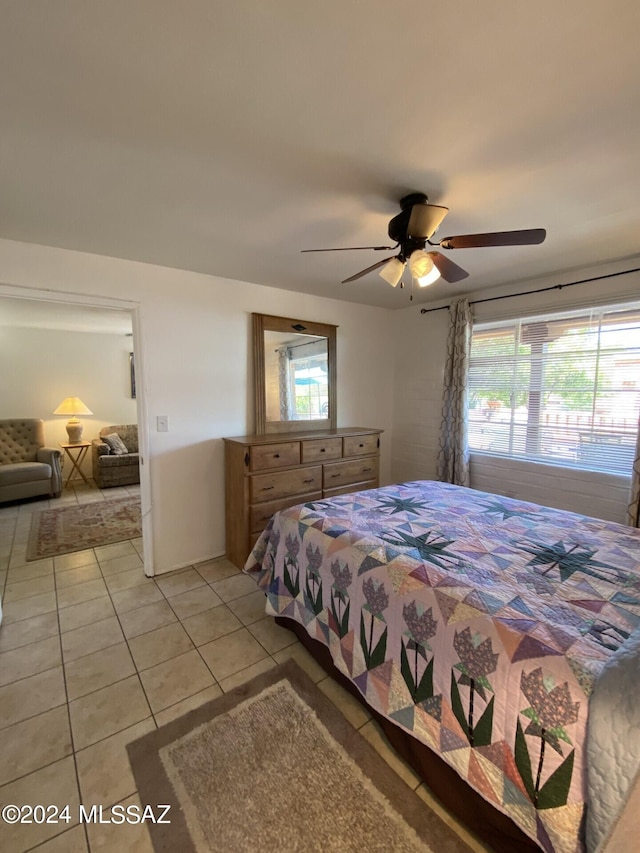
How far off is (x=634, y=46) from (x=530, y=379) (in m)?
2.51

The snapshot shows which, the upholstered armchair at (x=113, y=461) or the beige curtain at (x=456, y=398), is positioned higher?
the beige curtain at (x=456, y=398)

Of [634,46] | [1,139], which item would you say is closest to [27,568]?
[1,139]

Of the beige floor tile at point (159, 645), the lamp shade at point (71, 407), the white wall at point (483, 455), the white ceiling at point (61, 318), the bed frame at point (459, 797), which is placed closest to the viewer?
the bed frame at point (459, 797)

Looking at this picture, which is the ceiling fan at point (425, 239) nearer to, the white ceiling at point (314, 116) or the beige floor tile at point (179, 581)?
the white ceiling at point (314, 116)

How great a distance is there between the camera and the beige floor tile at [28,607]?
2311 mm

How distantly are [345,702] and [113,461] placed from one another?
463cm

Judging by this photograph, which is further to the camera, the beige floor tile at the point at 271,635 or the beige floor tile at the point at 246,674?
the beige floor tile at the point at 271,635

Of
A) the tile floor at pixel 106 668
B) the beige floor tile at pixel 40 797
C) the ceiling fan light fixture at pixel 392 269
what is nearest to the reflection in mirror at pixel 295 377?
the tile floor at pixel 106 668

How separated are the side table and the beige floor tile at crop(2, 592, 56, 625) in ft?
10.7

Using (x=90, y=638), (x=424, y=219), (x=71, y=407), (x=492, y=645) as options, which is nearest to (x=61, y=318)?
(x=71, y=407)

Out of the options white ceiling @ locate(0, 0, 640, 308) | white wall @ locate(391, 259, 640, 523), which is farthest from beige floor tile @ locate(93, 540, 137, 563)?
white wall @ locate(391, 259, 640, 523)

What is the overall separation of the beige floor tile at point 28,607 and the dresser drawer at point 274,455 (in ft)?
5.37

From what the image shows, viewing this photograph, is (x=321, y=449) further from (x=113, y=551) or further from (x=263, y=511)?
(x=113, y=551)

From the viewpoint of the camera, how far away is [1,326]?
4871mm
